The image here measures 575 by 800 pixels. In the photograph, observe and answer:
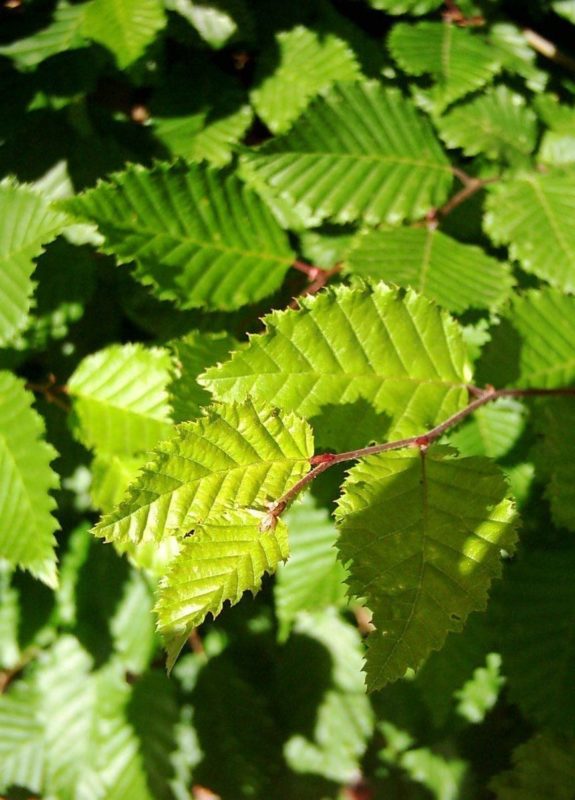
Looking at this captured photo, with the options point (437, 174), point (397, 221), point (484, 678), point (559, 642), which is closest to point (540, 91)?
point (437, 174)

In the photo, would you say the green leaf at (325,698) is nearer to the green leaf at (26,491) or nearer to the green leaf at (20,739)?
the green leaf at (20,739)

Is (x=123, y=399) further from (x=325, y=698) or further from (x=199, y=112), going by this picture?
(x=325, y=698)

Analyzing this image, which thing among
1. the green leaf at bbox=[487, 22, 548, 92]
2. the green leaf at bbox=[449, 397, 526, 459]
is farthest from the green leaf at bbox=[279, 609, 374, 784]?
the green leaf at bbox=[487, 22, 548, 92]

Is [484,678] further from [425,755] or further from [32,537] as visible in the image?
[32,537]

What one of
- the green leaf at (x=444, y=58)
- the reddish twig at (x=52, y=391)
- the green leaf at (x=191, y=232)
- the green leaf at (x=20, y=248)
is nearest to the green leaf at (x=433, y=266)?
the green leaf at (x=191, y=232)

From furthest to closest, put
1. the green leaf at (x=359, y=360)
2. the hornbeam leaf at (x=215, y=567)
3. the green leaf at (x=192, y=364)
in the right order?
the green leaf at (x=192, y=364) → the green leaf at (x=359, y=360) → the hornbeam leaf at (x=215, y=567)

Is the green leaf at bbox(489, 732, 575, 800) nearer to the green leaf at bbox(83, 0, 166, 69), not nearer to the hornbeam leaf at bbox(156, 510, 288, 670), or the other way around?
the hornbeam leaf at bbox(156, 510, 288, 670)
